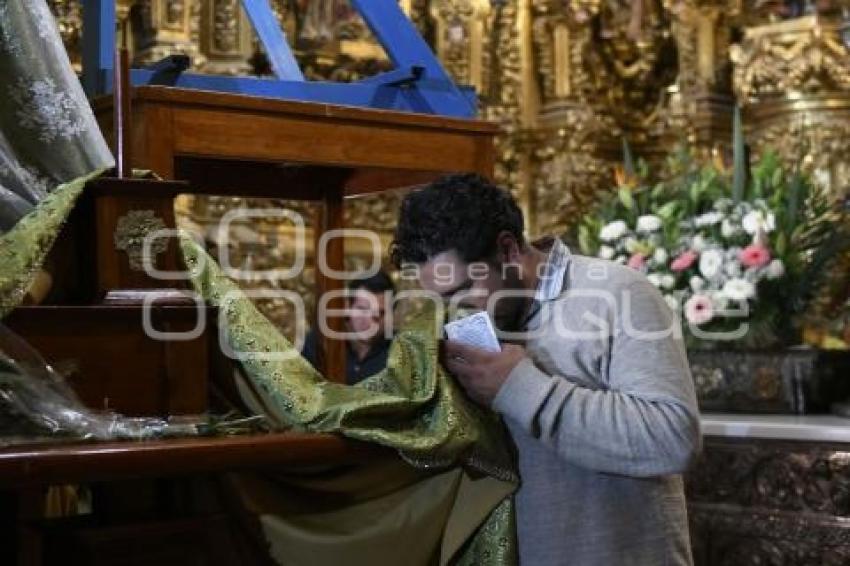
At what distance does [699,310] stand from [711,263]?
0.13 metres

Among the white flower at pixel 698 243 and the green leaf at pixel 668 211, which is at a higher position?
the green leaf at pixel 668 211

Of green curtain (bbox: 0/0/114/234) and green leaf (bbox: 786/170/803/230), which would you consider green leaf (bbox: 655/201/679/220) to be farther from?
green curtain (bbox: 0/0/114/234)

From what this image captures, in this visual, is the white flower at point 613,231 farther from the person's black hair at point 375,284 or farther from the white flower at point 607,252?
the person's black hair at point 375,284

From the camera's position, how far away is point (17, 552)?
1.42 meters

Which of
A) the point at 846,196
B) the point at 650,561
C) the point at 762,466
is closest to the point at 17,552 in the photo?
the point at 650,561

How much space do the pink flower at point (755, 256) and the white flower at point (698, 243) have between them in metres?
0.15

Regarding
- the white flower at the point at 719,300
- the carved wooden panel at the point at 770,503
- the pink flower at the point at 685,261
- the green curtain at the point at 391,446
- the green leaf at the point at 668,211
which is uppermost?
the green leaf at the point at 668,211

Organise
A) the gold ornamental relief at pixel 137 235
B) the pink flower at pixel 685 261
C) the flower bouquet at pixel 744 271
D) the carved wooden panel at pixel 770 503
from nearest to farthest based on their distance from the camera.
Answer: the gold ornamental relief at pixel 137 235 → the carved wooden panel at pixel 770 503 → the flower bouquet at pixel 744 271 → the pink flower at pixel 685 261

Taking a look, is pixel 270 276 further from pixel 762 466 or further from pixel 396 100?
pixel 396 100

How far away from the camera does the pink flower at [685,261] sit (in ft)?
12.0

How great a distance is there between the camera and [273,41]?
2227 mm

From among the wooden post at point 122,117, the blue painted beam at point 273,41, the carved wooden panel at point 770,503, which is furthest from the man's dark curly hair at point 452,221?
the carved wooden panel at point 770,503

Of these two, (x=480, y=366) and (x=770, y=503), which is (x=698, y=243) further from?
(x=480, y=366)

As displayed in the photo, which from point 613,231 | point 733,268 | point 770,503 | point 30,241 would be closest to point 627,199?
point 613,231
